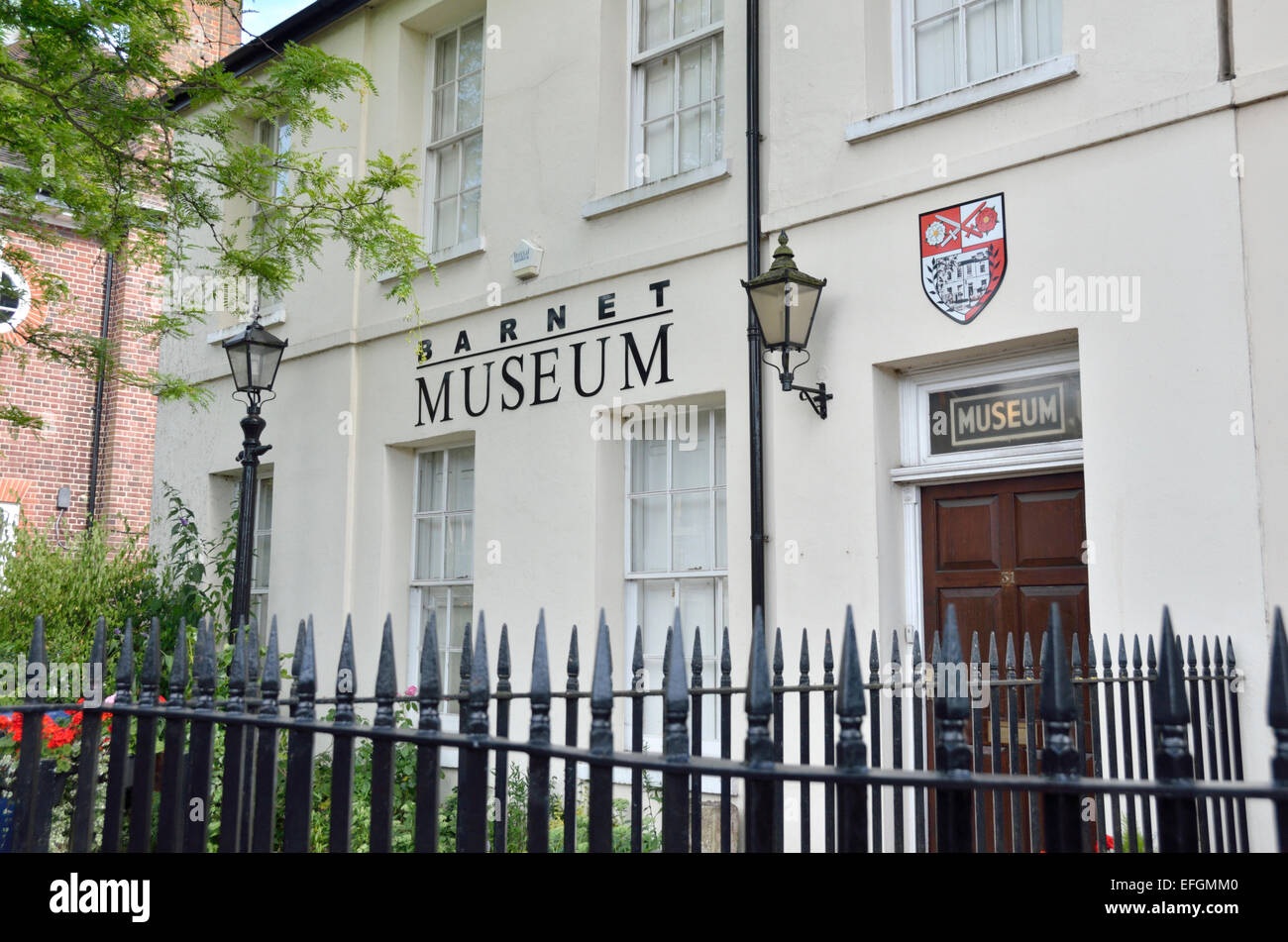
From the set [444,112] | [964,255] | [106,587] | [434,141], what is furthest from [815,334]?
[106,587]

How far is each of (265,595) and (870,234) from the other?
22.4ft

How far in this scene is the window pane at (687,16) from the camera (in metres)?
7.96

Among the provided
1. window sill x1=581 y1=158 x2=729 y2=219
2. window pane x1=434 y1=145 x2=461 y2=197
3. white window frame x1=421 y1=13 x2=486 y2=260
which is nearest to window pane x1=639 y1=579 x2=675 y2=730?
window sill x1=581 y1=158 x2=729 y2=219

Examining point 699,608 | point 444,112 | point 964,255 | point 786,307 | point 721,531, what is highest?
point 444,112

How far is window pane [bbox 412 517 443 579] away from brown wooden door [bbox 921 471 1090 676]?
170 inches

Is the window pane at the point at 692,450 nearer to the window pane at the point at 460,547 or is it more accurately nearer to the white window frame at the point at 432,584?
the white window frame at the point at 432,584

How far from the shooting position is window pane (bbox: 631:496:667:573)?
774 centimetres

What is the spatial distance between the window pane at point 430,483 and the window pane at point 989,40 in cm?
511

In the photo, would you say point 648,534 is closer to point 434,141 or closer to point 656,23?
point 656,23

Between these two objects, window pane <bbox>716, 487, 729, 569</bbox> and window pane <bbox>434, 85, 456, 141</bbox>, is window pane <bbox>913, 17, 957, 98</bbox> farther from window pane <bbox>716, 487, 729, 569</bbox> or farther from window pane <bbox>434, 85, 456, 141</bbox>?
window pane <bbox>434, 85, 456, 141</bbox>

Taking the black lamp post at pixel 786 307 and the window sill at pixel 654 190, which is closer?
the black lamp post at pixel 786 307

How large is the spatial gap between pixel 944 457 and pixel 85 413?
585 inches

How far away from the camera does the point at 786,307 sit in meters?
6.39

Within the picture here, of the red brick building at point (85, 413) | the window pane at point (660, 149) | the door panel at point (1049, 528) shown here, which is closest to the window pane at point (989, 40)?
the window pane at point (660, 149)
